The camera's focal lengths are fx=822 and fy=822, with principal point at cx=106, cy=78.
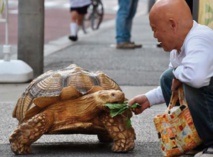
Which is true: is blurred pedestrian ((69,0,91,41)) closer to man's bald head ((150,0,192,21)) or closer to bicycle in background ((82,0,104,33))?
bicycle in background ((82,0,104,33))

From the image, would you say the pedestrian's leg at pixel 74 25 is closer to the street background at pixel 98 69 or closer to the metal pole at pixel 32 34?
the street background at pixel 98 69

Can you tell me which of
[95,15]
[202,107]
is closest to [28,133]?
[202,107]

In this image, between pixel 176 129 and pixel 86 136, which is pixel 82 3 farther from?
pixel 176 129

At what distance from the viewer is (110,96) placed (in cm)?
499

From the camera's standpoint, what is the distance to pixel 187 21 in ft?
15.6

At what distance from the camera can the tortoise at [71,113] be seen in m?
5.03

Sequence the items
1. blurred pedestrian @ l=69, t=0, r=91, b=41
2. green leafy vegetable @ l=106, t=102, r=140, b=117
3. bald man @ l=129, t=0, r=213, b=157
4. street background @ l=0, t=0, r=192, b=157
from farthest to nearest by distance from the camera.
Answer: blurred pedestrian @ l=69, t=0, r=91, b=41 < street background @ l=0, t=0, r=192, b=157 < green leafy vegetable @ l=106, t=102, r=140, b=117 < bald man @ l=129, t=0, r=213, b=157

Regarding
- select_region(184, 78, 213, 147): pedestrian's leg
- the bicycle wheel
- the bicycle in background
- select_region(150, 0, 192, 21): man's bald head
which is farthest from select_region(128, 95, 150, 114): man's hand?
the bicycle in background

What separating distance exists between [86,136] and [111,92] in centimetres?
83

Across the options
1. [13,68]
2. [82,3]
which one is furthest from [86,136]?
[82,3]

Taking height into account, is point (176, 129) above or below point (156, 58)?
above

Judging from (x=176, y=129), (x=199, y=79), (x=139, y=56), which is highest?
(x=199, y=79)

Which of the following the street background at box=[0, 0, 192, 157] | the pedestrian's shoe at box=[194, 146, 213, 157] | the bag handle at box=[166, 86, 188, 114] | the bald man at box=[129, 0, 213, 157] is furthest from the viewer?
the street background at box=[0, 0, 192, 157]

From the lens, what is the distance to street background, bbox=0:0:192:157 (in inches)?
209
